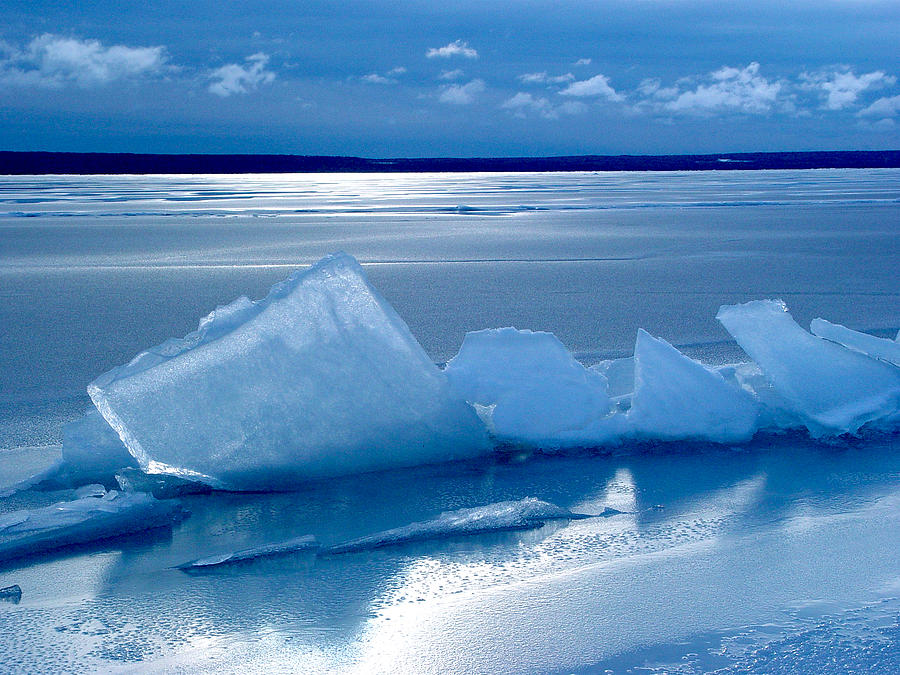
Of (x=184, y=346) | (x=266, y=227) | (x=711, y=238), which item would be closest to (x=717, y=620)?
(x=184, y=346)

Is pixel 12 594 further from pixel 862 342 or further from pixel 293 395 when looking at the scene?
pixel 862 342

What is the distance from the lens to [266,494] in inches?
90.1

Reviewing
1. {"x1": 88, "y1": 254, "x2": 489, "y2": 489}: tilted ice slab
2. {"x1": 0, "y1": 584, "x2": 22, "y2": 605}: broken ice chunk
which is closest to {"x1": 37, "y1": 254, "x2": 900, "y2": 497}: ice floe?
{"x1": 88, "y1": 254, "x2": 489, "y2": 489}: tilted ice slab

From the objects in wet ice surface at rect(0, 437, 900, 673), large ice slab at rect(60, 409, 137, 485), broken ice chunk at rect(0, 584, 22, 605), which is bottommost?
broken ice chunk at rect(0, 584, 22, 605)

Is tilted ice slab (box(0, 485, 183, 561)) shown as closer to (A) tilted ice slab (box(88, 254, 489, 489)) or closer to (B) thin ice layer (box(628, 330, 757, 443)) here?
(A) tilted ice slab (box(88, 254, 489, 489))

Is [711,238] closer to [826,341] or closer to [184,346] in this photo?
[826,341]

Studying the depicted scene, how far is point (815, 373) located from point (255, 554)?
5.71 ft

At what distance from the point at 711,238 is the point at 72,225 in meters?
7.34

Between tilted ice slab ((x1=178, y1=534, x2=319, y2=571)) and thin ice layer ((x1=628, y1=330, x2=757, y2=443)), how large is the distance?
109 cm

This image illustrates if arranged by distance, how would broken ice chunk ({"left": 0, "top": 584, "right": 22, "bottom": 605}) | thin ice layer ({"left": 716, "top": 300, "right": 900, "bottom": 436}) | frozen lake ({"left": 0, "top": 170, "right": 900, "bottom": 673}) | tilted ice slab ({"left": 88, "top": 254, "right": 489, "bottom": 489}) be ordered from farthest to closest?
1. thin ice layer ({"left": 716, "top": 300, "right": 900, "bottom": 436})
2. tilted ice slab ({"left": 88, "top": 254, "right": 489, "bottom": 489})
3. broken ice chunk ({"left": 0, "top": 584, "right": 22, "bottom": 605})
4. frozen lake ({"left": 0, "top": 170, "right": 900, "bottom": 673})

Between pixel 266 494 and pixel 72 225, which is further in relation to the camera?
pixel 72 225

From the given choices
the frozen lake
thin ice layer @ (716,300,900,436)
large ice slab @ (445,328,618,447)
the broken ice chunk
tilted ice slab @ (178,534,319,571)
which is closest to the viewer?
the frozen lake

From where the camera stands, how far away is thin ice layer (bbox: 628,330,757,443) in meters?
2.66

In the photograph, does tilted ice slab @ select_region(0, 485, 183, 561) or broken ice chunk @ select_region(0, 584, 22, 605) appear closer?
broken ice chunk @ select_region(0, 584, 22, 605)
